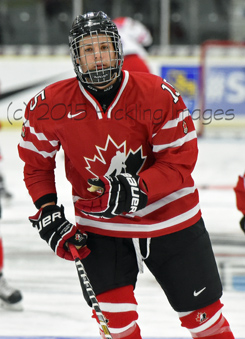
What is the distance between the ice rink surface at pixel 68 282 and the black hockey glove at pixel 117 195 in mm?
901

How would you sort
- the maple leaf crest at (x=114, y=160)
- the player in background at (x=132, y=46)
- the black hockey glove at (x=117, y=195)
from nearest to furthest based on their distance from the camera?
the black hockey glove at (x=117, y=195) → the maple leaf crest at (x=114, y=160) → the player in background at (x=132, y=46)

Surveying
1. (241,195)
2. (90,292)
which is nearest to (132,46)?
(241,195)

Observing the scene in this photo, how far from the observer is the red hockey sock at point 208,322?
63.5 inches

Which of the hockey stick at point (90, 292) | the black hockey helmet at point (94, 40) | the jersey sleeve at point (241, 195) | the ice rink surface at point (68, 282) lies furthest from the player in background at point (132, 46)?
the hockey stick at point (90, 292)

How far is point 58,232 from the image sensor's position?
5.33 feet

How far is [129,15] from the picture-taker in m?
7.39

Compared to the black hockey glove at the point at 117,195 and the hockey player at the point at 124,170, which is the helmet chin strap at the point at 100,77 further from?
the black hockey glove at the point at 117,195

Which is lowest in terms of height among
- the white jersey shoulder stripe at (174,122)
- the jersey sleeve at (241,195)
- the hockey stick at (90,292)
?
the hockey stick at (90,292)

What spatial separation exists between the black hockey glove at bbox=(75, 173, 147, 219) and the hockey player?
1 centimetres

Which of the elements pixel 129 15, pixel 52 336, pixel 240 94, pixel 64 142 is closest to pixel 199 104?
pixel 240 94

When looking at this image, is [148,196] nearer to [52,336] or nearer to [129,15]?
[52,336]

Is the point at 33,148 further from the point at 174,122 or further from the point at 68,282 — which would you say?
the point at 68,282

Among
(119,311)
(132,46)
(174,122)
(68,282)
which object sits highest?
(174,122)

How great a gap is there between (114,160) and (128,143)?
62 millimetres
